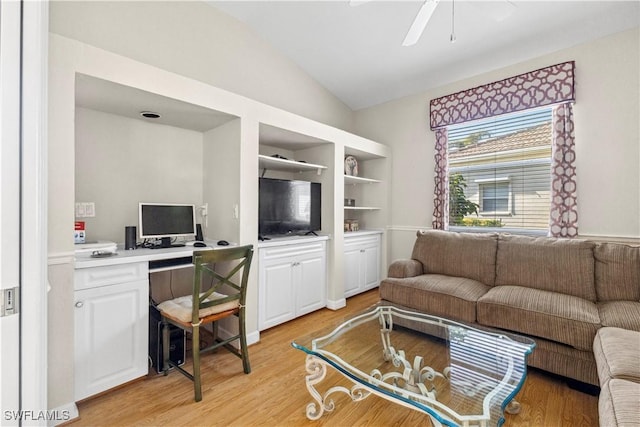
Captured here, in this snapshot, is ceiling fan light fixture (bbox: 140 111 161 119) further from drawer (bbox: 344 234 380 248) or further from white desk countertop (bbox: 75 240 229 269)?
drawer (bbox: 344 234 380 248)

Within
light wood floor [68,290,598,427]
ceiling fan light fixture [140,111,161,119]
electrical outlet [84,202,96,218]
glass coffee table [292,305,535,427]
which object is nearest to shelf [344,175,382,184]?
glass coffee table [292,305,535,427]

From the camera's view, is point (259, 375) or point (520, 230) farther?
point (520, 230)

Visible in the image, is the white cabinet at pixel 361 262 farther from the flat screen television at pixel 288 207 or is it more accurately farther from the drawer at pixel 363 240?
the flat screen television at pixel 288 207

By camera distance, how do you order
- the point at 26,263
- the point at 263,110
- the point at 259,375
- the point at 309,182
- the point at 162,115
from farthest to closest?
the point at 309,182 < the point at 263,110 < the point at 162,115 < the point at 259,375 < the point at 26,263

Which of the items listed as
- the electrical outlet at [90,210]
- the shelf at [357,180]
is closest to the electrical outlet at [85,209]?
the electrical outlet at [90,210]

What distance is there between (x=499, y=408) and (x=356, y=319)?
1.02 metres

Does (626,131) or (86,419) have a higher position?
(626,131)

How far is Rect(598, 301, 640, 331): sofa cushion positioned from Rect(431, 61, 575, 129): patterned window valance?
188 centimetres

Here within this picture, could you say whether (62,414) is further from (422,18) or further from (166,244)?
(422,18)

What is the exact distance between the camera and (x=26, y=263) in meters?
0.89

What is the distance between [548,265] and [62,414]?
3.53 m

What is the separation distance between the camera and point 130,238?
2.20 m

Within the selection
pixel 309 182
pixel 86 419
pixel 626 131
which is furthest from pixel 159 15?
pixel 626 131

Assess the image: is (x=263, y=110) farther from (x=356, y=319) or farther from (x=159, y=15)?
(x=356, y=319)
